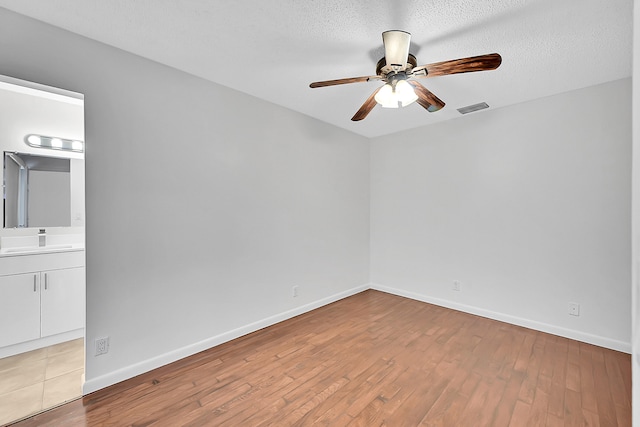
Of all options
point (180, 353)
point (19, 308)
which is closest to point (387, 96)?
point (180, 353)

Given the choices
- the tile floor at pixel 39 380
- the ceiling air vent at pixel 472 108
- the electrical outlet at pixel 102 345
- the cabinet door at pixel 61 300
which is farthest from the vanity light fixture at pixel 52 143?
the ceiling air vent at pixel 472 108

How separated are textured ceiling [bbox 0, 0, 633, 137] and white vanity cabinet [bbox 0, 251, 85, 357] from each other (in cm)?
199

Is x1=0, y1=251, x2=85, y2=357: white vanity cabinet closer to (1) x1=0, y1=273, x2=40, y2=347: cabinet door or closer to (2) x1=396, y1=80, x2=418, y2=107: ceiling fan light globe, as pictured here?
(1) x1=0, y1=273, x2=40, y2=347: cabinet door

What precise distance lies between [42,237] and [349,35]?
3.53m

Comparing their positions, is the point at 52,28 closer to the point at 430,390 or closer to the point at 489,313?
the point at 430,390

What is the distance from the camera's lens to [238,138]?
2.78m

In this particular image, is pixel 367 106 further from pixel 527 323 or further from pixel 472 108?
pixel 527 323

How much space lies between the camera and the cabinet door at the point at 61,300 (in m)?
2.52

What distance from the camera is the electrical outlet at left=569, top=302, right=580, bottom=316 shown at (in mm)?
2723

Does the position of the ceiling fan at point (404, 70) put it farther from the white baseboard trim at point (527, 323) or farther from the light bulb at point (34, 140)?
the light bulb at point (34, 140)

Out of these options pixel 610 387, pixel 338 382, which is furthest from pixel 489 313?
pixel 338 382

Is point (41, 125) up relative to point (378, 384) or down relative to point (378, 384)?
up

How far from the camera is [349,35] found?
1.91 metres

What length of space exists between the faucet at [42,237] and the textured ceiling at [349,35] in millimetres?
2117
